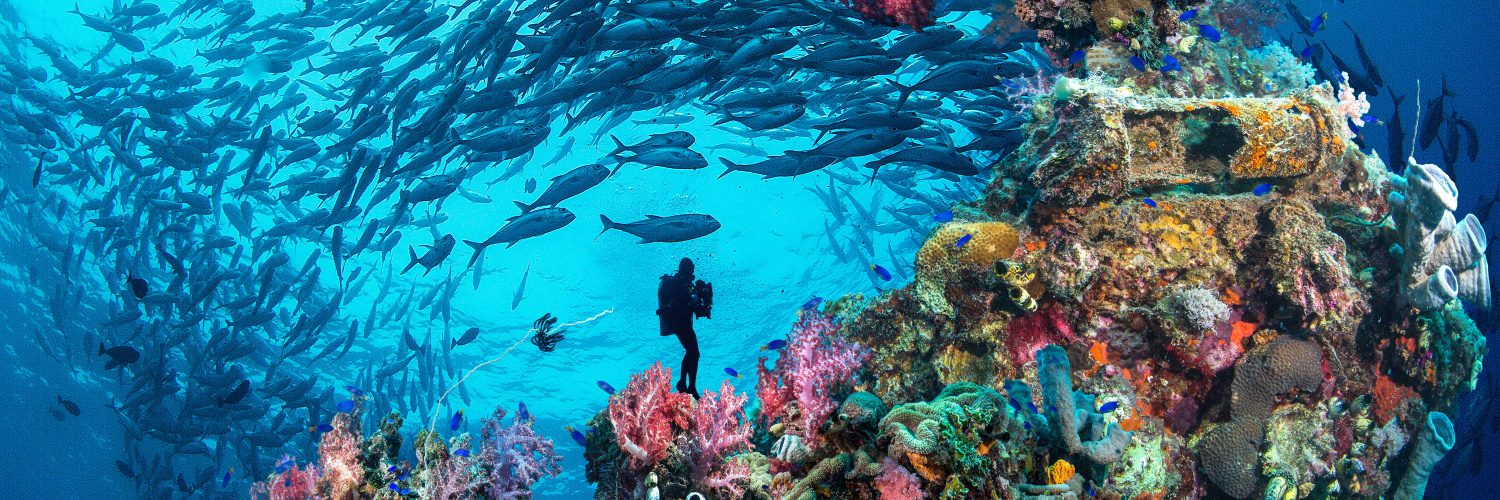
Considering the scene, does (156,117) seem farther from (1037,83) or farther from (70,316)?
(70,316)

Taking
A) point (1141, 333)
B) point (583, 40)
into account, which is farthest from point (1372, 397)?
point (583, 40)

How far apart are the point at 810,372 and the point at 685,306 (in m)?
1.37

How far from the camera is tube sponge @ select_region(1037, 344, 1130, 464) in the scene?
2.96 metres

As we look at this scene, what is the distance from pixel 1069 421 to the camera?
2992mm

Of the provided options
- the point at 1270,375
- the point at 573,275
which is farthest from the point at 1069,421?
the point at 573,275

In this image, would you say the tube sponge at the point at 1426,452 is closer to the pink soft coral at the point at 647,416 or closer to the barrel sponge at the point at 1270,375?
the barrel sponge at the point at 1270,375

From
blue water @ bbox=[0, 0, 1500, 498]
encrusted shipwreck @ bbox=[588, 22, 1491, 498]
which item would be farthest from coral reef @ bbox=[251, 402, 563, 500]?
blue water @ bbox=[0, 0, 1500, 498]

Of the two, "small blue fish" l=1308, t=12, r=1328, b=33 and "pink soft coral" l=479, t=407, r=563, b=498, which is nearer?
"pink soft coral" l=479, t=407, r=563, b=498

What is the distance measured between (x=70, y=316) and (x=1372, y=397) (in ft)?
141

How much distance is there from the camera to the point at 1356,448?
15.6 ft

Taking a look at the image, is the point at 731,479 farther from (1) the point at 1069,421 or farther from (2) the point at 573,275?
(2) the point at 573,275

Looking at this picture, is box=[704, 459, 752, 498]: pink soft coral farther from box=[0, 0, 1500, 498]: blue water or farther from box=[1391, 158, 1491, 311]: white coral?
box=[0, 0, 1500, 498]: blue water

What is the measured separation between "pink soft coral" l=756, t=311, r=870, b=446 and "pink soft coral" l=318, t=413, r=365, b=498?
2.60 m

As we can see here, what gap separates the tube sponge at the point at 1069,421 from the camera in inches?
117
